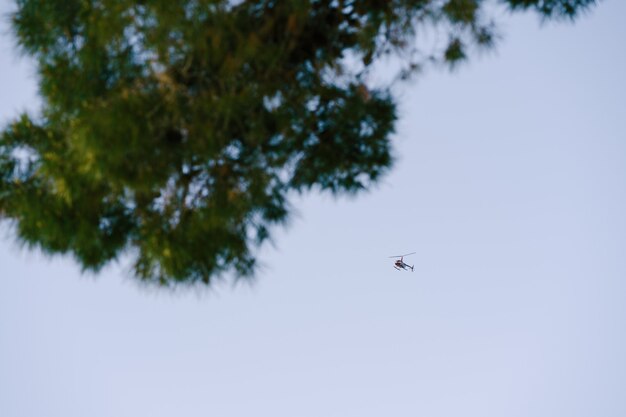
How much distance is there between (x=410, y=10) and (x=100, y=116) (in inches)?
65.4

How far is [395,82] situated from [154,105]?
131cm

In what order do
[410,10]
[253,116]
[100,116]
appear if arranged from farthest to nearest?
[410,10] < [253,116] < [100,116]

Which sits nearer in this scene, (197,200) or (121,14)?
(121,14)

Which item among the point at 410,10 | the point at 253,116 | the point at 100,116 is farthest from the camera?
the point at 410,10

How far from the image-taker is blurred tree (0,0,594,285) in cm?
252

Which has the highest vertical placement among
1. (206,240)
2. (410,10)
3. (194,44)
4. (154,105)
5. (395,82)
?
(410,10)

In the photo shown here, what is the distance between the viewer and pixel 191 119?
102 inches

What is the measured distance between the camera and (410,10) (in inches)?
116

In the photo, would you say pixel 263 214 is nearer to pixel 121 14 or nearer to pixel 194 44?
pixel 194 44

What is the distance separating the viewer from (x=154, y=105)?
2549mm

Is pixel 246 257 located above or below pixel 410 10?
below

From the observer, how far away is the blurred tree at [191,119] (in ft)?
8.28

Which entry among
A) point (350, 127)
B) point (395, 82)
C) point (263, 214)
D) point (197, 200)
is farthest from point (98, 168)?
point (395, 82)

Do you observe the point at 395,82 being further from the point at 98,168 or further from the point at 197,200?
the point at 98,168
